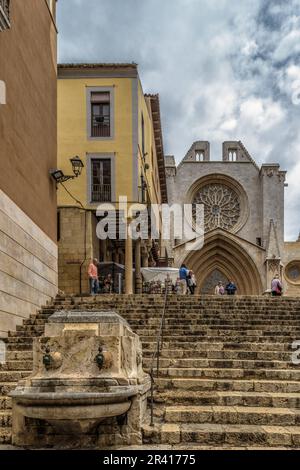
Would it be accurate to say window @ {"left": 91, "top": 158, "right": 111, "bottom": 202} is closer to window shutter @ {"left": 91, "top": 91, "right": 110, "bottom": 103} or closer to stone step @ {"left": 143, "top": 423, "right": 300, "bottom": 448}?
window shutter @ {"left": 91, "top": 91, "right": 110, "bottom": 103}

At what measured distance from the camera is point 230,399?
7711 millimetres

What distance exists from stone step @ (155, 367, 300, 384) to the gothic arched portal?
25.3 metres

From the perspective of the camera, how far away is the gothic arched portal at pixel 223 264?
34.7m

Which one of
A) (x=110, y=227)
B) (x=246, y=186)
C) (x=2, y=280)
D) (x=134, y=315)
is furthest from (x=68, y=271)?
(x=246, y=186)

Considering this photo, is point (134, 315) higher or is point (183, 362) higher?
point (134, 315)

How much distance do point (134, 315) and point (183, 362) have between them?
4158 millimetres

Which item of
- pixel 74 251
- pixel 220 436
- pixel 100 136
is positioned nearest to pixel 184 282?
pixel 74 251

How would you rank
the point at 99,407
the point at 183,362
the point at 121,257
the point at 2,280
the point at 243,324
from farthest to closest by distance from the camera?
the point at 121,257 < the point at 243,324 < the point at 2,280 < the point at 183,362 < the point at 99,407

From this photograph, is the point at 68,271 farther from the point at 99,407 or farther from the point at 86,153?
the point at 99,407

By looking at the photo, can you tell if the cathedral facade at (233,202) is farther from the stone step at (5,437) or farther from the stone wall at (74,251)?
the stone step at (5,437)

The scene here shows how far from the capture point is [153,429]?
6.42 m

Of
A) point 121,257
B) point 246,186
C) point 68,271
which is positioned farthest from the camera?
point 246,186

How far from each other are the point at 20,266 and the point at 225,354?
546 cm

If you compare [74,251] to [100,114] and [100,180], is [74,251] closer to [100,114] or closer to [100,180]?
[100,180]
